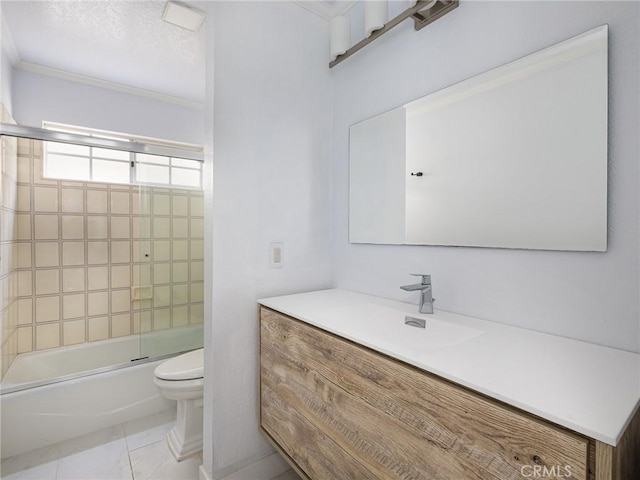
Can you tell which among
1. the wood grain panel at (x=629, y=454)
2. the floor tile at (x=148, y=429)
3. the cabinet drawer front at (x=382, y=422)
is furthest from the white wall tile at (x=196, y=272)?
the wood grain panel at (x=629, y=454)

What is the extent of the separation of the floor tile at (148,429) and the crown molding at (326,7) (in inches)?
98.5

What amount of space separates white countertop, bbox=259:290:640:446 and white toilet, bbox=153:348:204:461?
87 cm

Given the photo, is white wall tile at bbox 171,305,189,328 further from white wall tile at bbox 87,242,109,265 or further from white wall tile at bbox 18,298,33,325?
white wall tile at bbox 18,298,33,325

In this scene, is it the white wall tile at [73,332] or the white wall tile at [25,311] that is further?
the white wall tile at [73,332]

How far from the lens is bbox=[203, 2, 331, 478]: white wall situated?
4.45ft

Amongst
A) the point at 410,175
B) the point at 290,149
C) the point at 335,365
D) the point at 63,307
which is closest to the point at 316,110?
the point at 290,149

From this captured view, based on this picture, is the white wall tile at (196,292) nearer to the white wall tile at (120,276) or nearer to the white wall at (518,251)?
the white wall tile at (120,276)

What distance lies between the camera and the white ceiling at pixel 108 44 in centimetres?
168

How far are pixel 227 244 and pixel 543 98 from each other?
1.26m

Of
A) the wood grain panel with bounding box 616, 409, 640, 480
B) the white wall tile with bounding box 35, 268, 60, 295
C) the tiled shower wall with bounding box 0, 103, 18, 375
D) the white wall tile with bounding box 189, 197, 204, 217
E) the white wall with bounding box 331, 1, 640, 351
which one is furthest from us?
the white wall tile with bounding box 189, 197, 204, 217

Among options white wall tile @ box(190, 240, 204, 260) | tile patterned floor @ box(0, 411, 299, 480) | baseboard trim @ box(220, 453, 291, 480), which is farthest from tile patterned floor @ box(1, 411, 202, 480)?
white wall tile @ box(190, 240, 204, 260)

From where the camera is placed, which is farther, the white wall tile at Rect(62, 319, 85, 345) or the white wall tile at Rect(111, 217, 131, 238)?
the white wall tile at Rect(111, 217, 131, 238)

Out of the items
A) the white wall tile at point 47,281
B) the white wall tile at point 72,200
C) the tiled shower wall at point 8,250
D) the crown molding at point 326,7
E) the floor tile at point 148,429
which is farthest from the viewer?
the white wall tile at point 72,200

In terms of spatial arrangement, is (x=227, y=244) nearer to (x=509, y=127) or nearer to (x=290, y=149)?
(x=290, y=149)
